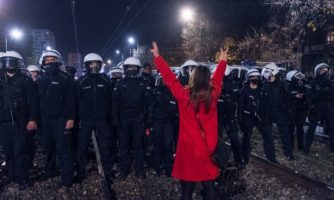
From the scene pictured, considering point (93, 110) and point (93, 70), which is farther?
point (93, 70)

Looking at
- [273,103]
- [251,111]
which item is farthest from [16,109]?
[273,103]

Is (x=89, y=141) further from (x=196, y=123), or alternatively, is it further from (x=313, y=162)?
(x=313, y=162)

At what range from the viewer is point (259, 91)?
8.59m

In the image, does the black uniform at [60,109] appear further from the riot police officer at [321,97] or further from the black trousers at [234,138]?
the riot police officer at [321,97]

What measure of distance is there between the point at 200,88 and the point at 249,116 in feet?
16.1

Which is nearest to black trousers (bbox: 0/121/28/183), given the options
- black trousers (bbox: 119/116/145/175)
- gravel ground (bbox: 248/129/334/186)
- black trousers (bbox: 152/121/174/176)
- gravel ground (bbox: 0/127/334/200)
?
gravel ground (bbox: 0/127/334/200)

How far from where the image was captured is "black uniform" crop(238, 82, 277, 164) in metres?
8.47

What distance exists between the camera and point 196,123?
410 centimetres

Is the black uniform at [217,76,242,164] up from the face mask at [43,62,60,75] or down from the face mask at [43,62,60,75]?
down

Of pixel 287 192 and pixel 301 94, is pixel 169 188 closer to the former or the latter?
pixel 287 192

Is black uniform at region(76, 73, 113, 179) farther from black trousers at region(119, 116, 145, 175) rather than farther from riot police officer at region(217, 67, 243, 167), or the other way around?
riot police officer at region(217, 67, 243, 167)

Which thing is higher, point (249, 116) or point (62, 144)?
point (249, 116)

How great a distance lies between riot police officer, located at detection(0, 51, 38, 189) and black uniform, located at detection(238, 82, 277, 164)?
4686mm

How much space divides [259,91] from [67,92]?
4.50 m
